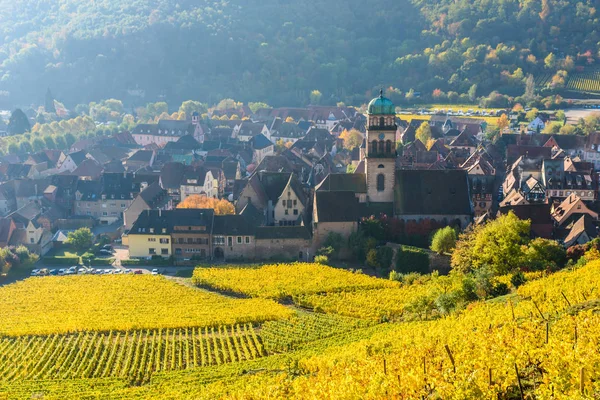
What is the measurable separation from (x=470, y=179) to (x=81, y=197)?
46.2 meters

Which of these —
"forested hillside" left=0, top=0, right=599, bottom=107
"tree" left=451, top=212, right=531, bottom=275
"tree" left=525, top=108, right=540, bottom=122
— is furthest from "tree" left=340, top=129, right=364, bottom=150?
"tree" left=451, top=212, right=531, bottom=275

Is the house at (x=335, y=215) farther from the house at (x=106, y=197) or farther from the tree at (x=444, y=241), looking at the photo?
the house at (x=106, y=197)

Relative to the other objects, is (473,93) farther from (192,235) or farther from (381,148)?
(192,235)

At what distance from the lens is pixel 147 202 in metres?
77.4

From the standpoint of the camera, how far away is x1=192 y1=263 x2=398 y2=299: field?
56.8m

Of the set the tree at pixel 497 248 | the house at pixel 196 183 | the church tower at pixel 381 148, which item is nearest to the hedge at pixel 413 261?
the tree at pixel 497 248

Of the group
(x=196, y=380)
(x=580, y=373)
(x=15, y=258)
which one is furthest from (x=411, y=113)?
(x=580, y=373)

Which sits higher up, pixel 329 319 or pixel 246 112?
pixel 246 112

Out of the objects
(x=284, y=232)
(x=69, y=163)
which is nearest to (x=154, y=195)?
(x=284, y=232)

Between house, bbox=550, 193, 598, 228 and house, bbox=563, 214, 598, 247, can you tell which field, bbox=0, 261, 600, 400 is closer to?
house, bbox=563, 214, 598, 247

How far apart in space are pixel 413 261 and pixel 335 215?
8.66 m

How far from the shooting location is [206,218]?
67750 mm

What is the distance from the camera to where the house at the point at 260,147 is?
116m

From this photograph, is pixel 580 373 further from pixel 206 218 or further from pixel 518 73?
pixel 518 73
